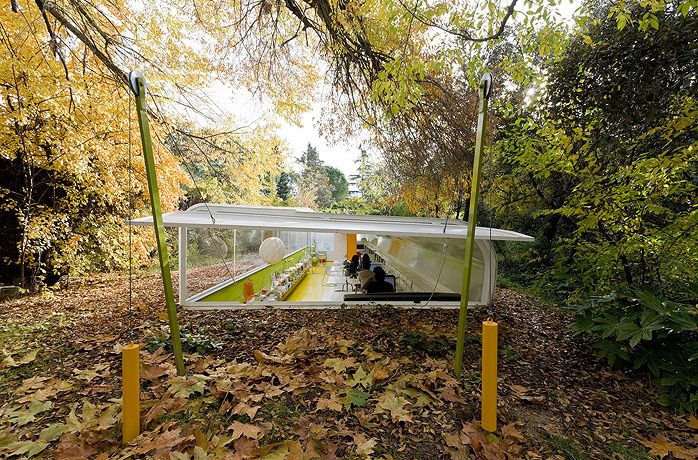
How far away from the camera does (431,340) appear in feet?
13.1

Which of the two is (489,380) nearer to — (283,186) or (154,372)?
(154,372)

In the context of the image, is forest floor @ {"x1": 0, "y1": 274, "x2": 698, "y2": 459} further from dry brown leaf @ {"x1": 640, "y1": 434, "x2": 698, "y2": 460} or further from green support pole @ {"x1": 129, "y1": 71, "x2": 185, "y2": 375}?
green support pole @ {"x1": 129, "y1": 71, "x2": 185, "y2": 375}

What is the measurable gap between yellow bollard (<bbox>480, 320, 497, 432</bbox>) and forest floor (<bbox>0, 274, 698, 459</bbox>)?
0.10 metres

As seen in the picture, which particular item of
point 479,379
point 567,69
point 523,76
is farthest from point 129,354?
point 567,69

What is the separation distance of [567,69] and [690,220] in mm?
3273

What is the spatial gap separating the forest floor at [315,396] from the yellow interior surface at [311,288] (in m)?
3.58

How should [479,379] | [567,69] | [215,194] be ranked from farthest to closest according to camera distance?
[215,194], [567,69], [479,379]

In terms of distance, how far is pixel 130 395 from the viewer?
2.09 m

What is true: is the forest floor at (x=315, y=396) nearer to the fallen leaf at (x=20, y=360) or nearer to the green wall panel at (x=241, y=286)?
the fallen leaf at (x=20, y=360)

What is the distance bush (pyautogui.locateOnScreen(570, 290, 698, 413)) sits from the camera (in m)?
2.78

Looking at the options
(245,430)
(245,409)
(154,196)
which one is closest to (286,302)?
(245,409)

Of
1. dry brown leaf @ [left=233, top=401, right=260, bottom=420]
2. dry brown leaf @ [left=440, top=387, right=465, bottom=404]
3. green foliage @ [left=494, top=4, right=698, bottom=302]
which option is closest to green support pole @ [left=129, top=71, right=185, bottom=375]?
dry brown leaf @ [left=233, top=401, right=260, bottom=420]

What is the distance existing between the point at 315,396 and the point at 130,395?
4.57 ft

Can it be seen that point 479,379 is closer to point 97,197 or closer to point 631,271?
point 631,271
